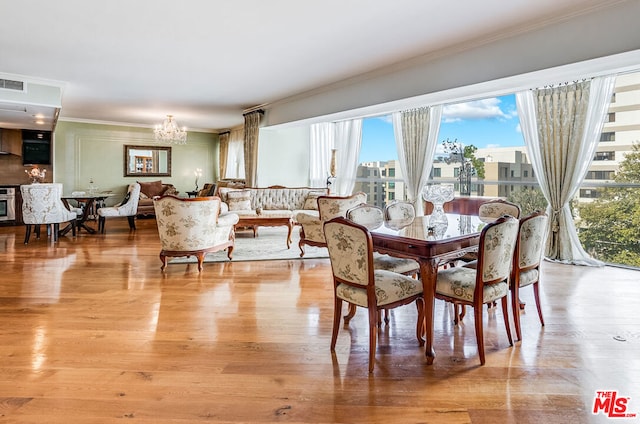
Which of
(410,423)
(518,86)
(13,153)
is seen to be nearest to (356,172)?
(518,86)

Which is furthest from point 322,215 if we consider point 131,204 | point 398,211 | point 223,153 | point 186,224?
point 223,153

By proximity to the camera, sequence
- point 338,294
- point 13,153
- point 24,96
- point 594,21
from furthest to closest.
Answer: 1. point 13,153
2. point 24,96
3. point 594,21
4. point 338,294

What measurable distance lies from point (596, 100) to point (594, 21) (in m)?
1.58

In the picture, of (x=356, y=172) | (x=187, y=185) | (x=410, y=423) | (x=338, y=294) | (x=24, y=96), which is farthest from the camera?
(x=187, y=185)

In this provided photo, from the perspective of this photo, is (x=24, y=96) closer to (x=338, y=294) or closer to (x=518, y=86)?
(x=338, y=294)

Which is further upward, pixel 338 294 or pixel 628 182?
pixel 628 182

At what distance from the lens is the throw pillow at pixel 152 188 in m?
10.7

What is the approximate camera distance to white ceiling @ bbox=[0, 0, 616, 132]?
3.51 metres

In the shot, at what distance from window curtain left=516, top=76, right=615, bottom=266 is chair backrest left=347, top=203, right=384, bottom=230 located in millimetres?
3029

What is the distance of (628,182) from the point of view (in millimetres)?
4820

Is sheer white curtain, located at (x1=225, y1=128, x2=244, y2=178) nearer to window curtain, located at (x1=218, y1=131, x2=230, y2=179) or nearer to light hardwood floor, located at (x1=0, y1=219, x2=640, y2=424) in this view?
window curtain, located at (x1=218, y1=131, x2=230, y2=179)

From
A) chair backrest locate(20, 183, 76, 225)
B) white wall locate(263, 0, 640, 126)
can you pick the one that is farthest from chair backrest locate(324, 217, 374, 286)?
chair backrest locate(20, 183, 76, 225)

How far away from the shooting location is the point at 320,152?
8.90 metres

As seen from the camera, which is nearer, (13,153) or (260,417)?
(260,417)
